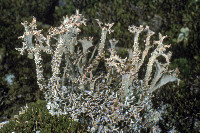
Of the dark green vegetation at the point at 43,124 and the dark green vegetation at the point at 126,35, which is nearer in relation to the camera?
the dark green vegetation at the point at 43,124

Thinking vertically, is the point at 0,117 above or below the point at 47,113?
above

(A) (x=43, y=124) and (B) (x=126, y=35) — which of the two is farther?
(B) (x=126, y=35)

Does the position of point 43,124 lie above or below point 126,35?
below

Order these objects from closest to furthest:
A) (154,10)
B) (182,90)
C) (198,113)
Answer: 1. (198,113)
2. (182,90)
3. (154,10)

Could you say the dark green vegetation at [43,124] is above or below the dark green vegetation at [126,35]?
below

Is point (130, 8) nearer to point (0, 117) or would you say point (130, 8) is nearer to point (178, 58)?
point (178, 58)

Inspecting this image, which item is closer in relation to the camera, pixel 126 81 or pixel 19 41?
pixel 126 81

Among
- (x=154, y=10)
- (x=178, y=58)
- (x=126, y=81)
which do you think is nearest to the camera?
(x=126, y=81)

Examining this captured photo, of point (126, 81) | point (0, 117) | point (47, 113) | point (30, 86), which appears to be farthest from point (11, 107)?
point (126, 81)
